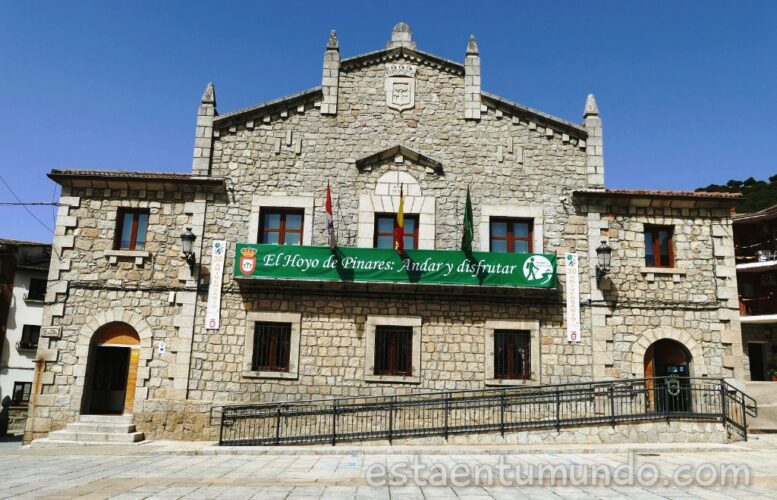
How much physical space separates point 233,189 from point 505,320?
26.0 feet

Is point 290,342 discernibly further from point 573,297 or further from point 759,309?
point 759,309

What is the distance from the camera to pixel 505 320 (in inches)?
530

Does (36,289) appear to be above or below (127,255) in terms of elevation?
above

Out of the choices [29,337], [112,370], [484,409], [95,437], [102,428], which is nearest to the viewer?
[95,437]

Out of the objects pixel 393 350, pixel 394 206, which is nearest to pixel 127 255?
pixel 394 206

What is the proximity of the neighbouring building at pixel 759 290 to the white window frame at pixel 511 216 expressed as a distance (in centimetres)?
1659

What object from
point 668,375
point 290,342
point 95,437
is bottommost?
point 95,437

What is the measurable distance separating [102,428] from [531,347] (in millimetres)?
10551

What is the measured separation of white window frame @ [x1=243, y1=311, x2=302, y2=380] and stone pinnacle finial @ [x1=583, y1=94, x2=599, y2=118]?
9609 mm

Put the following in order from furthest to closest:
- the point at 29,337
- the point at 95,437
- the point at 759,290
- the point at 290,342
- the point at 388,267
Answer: the point at 29,337 < the point at 759,290 < the point at 290,342 < the point at 388,267 < the point at 95,437

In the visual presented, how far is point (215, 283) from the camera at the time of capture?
13.6 meters

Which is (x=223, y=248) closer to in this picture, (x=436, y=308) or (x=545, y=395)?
(x=436, y=308)

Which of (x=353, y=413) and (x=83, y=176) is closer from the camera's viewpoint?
(x=353, y=413)

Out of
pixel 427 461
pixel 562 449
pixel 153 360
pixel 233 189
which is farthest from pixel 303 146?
pixel 562 449
